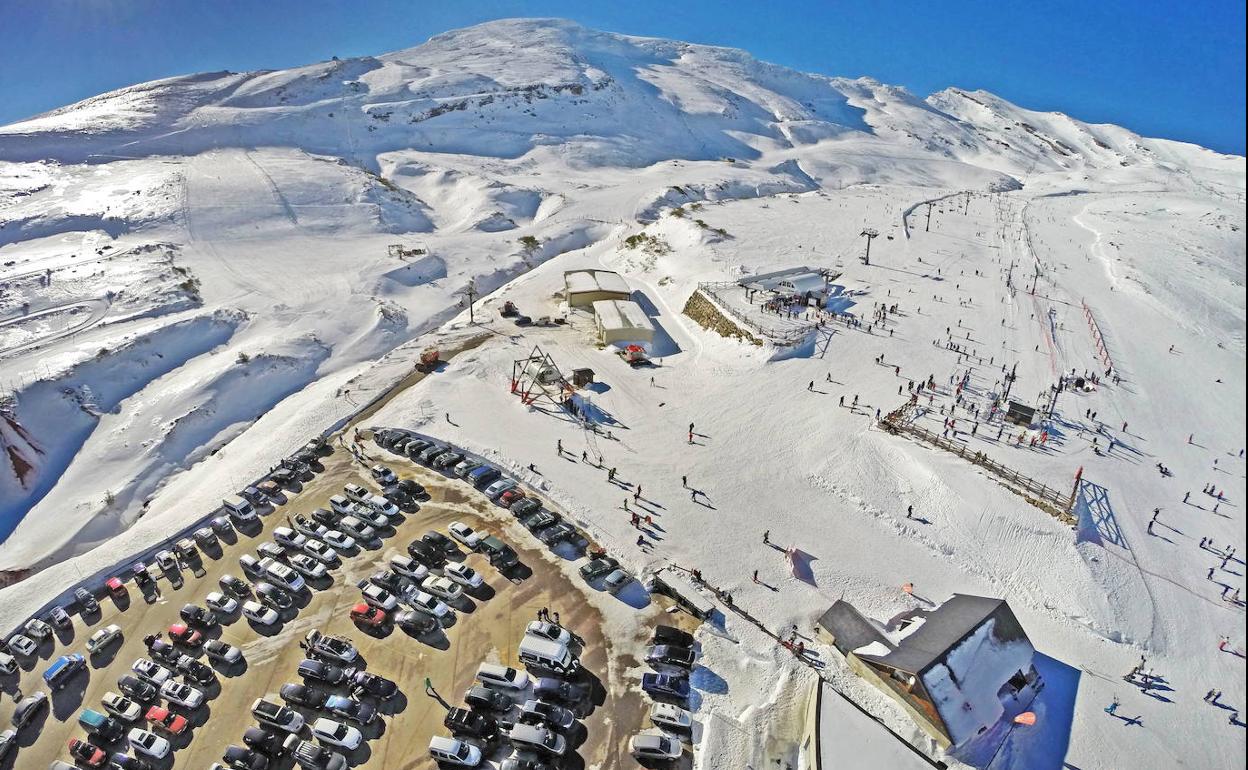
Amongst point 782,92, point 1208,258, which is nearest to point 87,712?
point 1208,258

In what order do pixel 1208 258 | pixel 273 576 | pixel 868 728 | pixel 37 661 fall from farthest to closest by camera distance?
Answer: pixel 1208 258, pixel 273 576, pixel 37 661, pixel 868 728

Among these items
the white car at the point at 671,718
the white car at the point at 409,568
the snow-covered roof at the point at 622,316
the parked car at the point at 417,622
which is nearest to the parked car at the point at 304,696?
the parked car at the point at 417,622

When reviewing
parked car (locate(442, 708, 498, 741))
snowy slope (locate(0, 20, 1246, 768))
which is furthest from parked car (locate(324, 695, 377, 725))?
A: snowy slope (locate(0, 20, 1246, 768))

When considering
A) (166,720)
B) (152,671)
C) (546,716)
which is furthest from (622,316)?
(166,720)

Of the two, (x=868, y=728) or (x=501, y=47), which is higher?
(x=501, y=47)

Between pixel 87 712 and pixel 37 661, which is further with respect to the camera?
pixel 37 661

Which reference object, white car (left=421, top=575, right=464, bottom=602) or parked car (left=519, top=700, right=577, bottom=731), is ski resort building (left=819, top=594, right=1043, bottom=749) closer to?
parked car (left=519, top=700, right=577, bottom=731)

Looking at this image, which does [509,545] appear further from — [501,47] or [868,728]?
[501,47]
